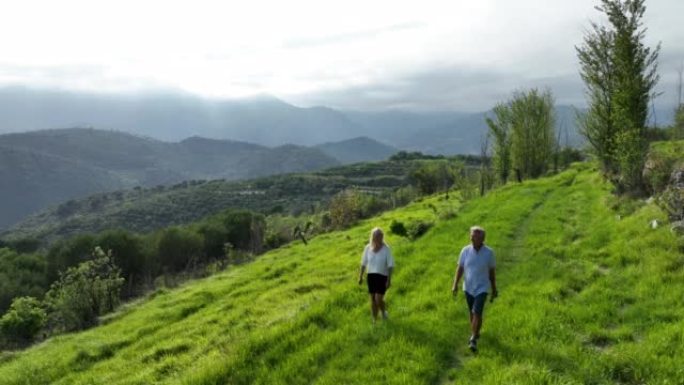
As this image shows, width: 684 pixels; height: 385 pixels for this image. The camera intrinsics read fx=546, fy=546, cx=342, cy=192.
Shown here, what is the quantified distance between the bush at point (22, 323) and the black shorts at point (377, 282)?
26.8 m

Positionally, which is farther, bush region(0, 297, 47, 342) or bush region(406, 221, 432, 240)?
bush region(0, 297, 47, 342)

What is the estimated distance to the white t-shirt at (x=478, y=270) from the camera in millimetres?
12914

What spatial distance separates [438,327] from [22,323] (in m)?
28.9

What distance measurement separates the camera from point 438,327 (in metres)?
14.3

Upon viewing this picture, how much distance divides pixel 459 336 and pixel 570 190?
33.3m

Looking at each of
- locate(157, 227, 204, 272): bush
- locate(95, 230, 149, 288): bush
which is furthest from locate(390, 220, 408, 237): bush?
locate(157, 227, 204, 272): bush

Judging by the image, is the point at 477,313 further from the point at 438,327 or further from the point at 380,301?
the point at 380,301

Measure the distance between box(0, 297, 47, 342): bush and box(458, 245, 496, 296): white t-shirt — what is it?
97.9 ft

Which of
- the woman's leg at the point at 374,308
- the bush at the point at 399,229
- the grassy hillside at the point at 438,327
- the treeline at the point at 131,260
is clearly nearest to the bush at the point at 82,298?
the treeline at the point at 131,260

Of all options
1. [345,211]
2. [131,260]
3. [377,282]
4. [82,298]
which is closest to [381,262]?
[377,282]

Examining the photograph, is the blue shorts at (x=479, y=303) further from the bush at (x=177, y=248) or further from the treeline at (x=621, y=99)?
the bush at (x=177, y=248)

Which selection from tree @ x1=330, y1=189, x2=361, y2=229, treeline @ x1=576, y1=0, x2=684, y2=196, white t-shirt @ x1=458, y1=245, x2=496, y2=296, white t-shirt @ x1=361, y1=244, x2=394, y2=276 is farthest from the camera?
tree @ x1=330, y1=189, x2=361, y2=229

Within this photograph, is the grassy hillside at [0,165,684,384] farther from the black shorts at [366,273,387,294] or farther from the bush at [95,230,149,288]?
the bush at [95,230,149,288]

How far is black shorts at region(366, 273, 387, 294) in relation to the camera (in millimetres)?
15070
